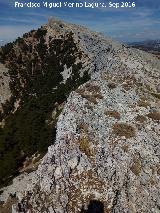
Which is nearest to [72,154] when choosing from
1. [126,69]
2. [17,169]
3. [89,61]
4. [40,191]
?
[40,191]

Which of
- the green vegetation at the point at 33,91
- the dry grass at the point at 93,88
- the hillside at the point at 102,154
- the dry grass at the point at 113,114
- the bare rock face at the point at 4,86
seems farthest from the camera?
the bare rock face at the point at 4,86

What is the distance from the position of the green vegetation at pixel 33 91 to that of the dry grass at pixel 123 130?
28752 mm

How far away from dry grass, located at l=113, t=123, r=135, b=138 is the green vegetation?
1132 inches

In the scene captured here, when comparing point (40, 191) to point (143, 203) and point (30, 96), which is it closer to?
point (143, 203)

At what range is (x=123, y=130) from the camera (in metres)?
41.2

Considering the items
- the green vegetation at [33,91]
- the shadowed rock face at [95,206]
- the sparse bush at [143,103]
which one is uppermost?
the sparse bush at [143,103]

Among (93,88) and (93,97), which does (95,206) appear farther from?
(93,88)

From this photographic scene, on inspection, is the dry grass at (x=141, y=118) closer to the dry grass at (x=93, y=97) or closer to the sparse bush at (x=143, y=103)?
the sparse bush at (x=143, y=103)

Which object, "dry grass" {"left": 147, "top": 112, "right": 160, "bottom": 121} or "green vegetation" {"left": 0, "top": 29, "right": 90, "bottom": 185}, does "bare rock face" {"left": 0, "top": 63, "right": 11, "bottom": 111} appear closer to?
"green vegetation" {"left": 0, "top": 29, "right": 90, "bottom": 185}

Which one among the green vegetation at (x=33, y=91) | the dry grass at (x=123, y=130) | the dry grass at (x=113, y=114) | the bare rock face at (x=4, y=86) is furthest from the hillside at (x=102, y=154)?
the bare rock face at (x=4, y=86)

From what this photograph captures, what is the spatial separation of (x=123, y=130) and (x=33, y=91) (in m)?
101

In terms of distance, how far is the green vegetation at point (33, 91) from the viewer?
8238 centimetres

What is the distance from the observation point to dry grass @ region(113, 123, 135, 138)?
40.4 metres

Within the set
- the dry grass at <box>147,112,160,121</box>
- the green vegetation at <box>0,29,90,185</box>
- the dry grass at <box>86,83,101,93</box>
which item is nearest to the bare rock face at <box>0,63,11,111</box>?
the green vegetation at <box>0,29,90,185</box>
